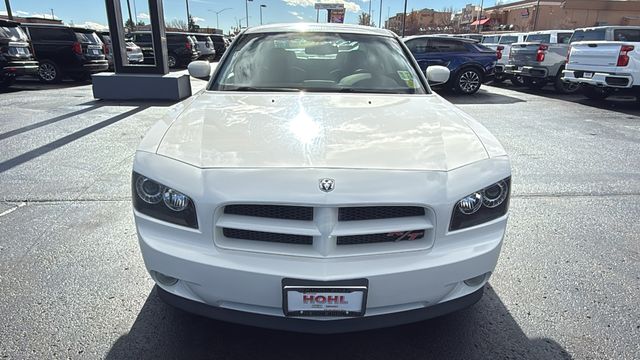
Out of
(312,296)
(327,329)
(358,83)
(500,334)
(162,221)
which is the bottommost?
(500,334)

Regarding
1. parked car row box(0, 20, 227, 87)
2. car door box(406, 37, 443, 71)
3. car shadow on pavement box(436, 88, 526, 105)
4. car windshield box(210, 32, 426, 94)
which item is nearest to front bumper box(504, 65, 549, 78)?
car shadow on pavement box(436, 88, 526, 105)

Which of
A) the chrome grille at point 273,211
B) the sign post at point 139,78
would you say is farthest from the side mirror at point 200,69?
the sign post at point 139,78

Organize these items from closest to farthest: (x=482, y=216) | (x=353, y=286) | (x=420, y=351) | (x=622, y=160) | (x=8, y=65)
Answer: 1. (x=353, y=286)
2. (x=482, y=216)
3. (x=420, y=351)
4. (x=622, y=160)
5. (x=8, y=65)

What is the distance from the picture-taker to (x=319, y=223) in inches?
67.3

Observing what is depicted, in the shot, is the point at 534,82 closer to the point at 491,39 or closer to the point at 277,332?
the point at 491,39

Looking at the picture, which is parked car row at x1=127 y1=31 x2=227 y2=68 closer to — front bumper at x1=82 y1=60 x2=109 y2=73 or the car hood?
front bumper at x1=82 y1=60 x2=109 y2=73

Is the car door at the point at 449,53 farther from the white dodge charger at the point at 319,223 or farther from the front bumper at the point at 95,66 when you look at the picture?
the white dodge charger at the point at 319,223

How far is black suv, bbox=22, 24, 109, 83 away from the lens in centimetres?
1284

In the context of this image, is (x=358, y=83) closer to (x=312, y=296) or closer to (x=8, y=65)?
(x=312, y=296)

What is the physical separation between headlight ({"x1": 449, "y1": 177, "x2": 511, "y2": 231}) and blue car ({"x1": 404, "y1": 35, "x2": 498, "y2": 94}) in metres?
11.0

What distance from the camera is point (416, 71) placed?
334 centimetres

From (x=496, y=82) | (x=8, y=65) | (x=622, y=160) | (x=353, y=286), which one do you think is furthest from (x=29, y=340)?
(x=496, y=82)

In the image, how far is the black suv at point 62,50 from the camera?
1284 cm

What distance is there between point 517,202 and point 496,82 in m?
14.0
